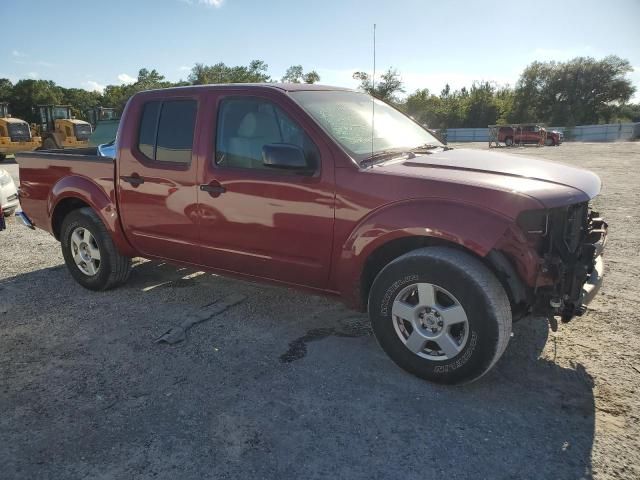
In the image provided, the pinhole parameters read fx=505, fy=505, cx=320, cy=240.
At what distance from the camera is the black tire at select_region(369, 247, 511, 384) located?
2.80 meters

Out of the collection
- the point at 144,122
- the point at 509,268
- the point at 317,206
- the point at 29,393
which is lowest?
the point at 29,393

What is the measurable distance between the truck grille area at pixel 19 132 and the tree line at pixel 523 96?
132 ft

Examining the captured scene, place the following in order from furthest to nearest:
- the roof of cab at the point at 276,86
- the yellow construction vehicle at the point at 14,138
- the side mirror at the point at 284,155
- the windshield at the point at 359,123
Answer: the yellow construction vehicle at the point at 14,138, the roof of cab at the point at 276,86, the windshield at the point at 359,123, the side mirror at the point at 284,155

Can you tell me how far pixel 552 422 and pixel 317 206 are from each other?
184 centimetres

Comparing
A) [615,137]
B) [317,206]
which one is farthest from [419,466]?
[615,137]

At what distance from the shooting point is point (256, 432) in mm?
2656

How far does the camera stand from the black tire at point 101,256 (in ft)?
15.4

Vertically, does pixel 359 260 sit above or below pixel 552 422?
above

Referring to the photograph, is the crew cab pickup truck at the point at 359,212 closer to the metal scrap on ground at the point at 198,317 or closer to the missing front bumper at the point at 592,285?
the missing front bumper at the point at 592,285

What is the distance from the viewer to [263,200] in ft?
11.5

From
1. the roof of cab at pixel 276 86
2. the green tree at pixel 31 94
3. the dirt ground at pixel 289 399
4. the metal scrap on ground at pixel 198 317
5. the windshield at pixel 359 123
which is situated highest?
the green tree at pixel 31 94

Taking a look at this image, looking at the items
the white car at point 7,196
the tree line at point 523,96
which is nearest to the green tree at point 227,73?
the tree line at point 523,96

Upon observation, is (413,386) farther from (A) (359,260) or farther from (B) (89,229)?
(B) (89,229)

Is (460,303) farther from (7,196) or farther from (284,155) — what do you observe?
(7,196)
